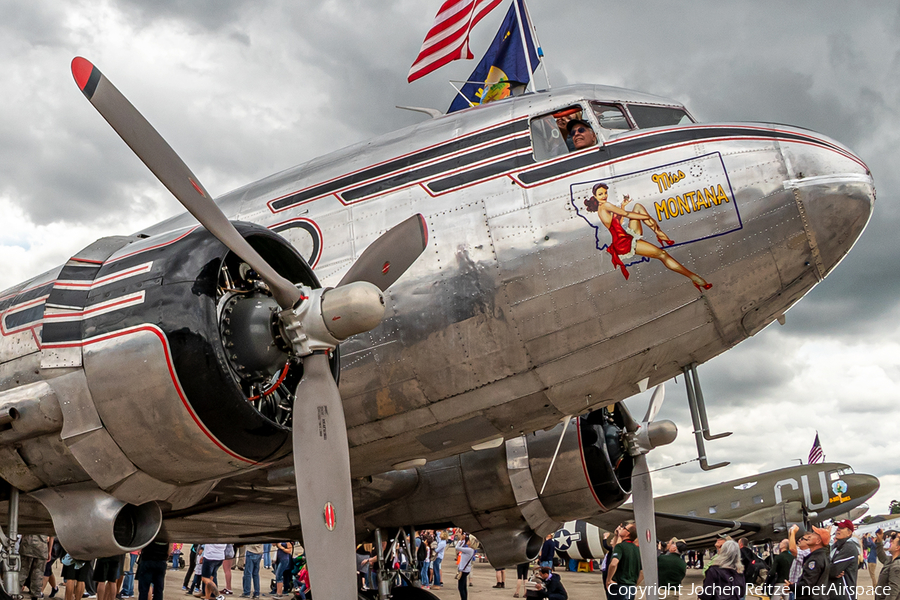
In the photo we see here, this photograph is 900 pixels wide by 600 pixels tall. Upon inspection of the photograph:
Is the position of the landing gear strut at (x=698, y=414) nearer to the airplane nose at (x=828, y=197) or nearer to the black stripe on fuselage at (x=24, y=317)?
the airplane nose at (x=828, y=197)

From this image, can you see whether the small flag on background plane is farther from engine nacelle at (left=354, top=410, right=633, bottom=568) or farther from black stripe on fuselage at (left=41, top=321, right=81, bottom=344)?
black stripe on fuselage at (left=41, top=321, right=81, bottom=344)

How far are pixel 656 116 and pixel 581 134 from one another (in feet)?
2.98

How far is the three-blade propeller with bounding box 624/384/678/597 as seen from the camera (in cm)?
1032

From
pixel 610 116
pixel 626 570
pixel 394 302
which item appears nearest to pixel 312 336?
pixel 394 302

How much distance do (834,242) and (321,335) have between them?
4302 millimetres

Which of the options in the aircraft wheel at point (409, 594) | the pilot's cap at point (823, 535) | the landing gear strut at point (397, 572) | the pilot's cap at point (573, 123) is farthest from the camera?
the aircraft wheel at point (409, 594)

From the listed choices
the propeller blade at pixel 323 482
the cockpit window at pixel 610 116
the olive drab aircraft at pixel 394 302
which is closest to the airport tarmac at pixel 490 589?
the olive drab aircraft at pixel 394 302

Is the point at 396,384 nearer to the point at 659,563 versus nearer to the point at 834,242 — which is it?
the point at 834,242

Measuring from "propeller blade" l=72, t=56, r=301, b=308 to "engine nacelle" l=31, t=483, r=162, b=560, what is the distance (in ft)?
7.24

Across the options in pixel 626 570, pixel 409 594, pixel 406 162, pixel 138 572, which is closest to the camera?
pixel 406 162

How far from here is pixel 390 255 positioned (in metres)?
6.29

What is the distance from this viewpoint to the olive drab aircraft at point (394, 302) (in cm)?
571

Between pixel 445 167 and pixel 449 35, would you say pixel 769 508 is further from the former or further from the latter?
pixel 445 167

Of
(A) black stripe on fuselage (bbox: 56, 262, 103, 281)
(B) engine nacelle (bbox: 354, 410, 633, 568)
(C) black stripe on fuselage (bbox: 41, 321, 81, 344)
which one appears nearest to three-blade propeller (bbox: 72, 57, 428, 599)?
(A) black stripe on fuselage (bbox: 56, 262, 103, 281)
